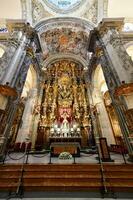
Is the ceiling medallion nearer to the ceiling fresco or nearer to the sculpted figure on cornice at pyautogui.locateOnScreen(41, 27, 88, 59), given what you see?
the ceiling fresco

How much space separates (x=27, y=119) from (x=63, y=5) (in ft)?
37.1

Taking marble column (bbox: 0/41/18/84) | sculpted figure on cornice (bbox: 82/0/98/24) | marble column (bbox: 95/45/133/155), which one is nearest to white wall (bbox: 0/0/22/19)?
marble column (bbox: 0/41/18/84)

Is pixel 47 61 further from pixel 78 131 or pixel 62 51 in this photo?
pixel 78 131

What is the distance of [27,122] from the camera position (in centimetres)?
1184

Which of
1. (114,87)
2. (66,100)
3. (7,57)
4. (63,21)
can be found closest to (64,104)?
(66,100)

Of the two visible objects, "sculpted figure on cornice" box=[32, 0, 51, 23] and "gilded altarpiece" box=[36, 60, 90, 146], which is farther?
"sculpted figure on cornice" box=[32, 0, 51, 23]

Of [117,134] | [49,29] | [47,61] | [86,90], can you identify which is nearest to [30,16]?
[49,29]

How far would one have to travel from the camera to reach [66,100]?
14.5 m

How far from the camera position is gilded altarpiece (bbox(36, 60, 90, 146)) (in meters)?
12.3

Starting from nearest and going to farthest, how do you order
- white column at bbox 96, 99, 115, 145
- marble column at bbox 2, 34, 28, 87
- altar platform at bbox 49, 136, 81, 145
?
marble column at bbox 2, 34, 28, 87 < altar platform at bbox 49, 136, 81, 145 < white column at bbox 96, 99, 115, 145

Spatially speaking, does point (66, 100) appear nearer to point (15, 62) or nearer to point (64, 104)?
point (64, 104)

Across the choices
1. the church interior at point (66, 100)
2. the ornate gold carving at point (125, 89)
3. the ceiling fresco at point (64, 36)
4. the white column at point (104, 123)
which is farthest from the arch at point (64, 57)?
the ornate gold carving at point (125, 89)

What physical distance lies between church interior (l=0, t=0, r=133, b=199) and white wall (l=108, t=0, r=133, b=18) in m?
0.07

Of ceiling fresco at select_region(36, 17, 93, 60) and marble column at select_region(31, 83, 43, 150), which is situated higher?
ceiling fresco at select_region(36, 17, 93, 60)
